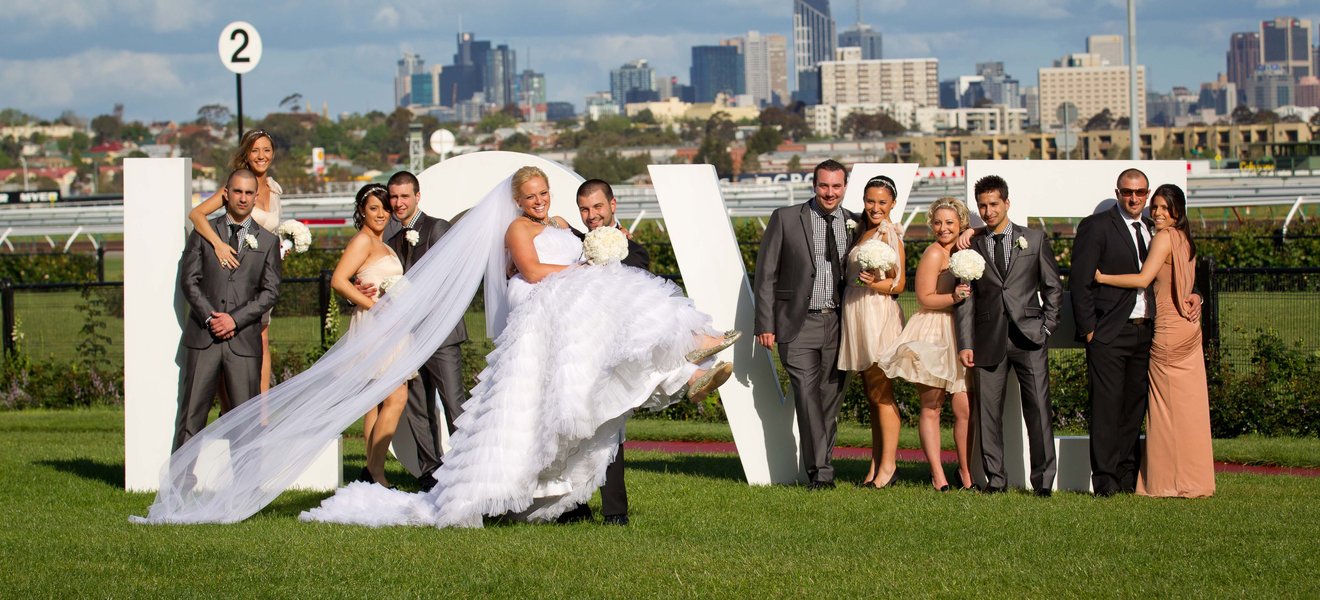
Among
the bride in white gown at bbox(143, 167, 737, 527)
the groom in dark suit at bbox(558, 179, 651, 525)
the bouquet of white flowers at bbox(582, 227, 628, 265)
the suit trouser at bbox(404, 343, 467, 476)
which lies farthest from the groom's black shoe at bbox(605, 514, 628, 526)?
the suit trouser at bbox(404, 343, 467, 476)

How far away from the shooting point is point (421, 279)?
8.83m

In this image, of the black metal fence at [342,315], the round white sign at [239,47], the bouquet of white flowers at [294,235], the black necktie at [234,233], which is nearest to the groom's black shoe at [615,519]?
the bouquet of white flowers at [294,235]

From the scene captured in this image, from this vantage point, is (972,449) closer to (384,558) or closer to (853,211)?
(853,211)

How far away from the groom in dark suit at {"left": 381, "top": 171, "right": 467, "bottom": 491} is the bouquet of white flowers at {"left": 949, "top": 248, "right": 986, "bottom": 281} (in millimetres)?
3086

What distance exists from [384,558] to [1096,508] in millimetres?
4194

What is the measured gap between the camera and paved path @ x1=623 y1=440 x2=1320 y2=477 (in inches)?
436

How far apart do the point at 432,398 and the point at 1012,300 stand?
3.81 metres

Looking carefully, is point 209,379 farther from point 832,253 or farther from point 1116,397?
point 1116,397

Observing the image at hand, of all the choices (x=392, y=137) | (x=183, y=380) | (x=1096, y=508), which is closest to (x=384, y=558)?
(x=183, y=380)

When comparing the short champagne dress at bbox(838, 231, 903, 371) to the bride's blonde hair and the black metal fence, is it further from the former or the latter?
the black metal fence

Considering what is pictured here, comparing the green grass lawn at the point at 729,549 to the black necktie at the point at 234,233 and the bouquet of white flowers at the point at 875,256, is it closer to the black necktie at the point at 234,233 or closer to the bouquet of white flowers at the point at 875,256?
the bouquet of white flowers at the point at 875,256

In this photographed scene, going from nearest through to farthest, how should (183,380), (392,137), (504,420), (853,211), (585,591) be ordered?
(585,591) → (504,420) → (183,380) → (853,211) → (392,137)

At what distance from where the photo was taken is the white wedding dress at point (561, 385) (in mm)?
7695

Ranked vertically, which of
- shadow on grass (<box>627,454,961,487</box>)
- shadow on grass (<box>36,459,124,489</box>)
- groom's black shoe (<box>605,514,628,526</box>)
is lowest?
shadow on grass (<box>627,454,961,487</box>)
